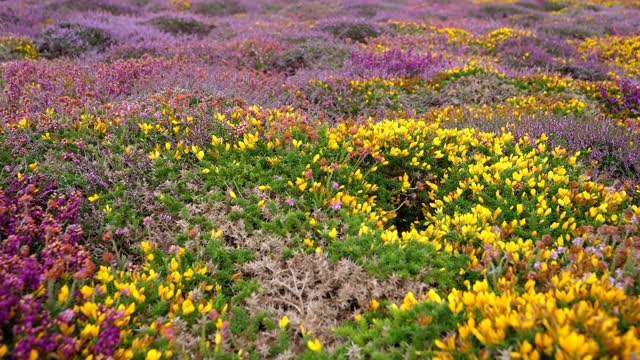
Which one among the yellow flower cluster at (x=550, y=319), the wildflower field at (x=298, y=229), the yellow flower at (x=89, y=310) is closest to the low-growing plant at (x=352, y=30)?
the wildflower field at (x=298, y=229)

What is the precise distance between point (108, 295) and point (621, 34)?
53.0 ft

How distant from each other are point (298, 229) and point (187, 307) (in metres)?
1.13

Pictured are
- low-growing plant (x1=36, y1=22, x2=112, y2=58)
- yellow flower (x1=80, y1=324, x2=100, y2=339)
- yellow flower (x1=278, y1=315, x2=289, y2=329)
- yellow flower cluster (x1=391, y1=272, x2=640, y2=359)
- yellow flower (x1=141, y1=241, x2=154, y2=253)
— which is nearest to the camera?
yellow flower cluster (x1=391, y1=272, x2=640, y2=359)

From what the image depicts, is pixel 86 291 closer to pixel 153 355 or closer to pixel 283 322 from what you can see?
pixel 153 355

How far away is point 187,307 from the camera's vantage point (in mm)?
2762

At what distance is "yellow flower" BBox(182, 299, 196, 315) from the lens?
2748 millimetres

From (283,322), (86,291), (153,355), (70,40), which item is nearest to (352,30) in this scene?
(70,40)

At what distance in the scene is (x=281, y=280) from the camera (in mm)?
3195

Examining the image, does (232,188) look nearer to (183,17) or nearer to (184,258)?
(184,258)

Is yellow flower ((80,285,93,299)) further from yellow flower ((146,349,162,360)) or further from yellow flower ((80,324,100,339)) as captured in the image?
yellow flower ((146,349,162,360))

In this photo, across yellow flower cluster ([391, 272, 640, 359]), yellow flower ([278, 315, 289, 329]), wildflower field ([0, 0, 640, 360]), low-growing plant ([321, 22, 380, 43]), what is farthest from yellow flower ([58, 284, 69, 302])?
low-growing plant ([321, 22, 380, 43])

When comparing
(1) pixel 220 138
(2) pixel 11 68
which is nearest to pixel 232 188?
(1) pixel 220 138

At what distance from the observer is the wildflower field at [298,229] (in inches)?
96.3

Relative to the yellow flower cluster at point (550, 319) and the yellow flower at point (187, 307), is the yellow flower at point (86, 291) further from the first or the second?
the yellow flower cluster at point (550, 319)
